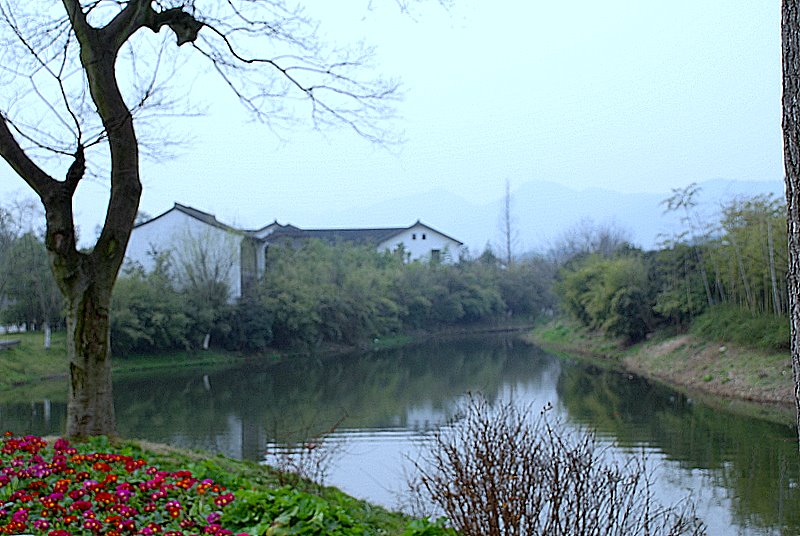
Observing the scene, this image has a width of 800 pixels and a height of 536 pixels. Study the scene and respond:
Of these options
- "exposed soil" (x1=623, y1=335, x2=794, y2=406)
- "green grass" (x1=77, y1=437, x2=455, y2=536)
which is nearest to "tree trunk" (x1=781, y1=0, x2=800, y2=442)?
"green grass" (x1=77, y1=437, x2=455, y2=536)

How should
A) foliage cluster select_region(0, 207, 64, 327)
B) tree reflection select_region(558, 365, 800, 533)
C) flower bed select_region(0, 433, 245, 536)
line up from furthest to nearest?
foliage cluster select_region(0, 207, 64, 327)
tree reflection select_region(558, 365, 800, 533)
flower bed select_region(0, 433, 245, 536)

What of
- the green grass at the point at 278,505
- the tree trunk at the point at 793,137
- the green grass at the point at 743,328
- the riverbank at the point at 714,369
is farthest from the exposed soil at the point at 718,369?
the tree trunk at the point at 793,137

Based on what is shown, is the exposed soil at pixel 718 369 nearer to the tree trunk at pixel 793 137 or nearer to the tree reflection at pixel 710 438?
the tree reflection at pixel 710 438

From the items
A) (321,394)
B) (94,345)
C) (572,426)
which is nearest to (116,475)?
(94,345)

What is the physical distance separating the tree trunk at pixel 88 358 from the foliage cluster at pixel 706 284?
12870mm

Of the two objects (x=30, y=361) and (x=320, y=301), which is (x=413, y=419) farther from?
(x=320, y=301)

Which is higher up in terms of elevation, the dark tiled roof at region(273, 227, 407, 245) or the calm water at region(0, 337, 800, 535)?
the dark tiled roof at region(273, 227, 407, 245)

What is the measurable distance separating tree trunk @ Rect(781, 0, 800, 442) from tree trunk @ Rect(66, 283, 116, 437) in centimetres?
507

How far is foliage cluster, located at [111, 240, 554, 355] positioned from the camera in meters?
23.5

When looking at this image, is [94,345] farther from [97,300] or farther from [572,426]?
[572,426]

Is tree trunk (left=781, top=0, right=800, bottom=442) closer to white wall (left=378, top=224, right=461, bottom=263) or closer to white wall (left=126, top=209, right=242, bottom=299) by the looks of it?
white wall (left=126, top=209, right=242, bottom=299)

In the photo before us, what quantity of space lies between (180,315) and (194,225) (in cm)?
432

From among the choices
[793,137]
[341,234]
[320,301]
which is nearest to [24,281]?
[320,301]

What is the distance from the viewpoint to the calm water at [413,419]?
794 cm
